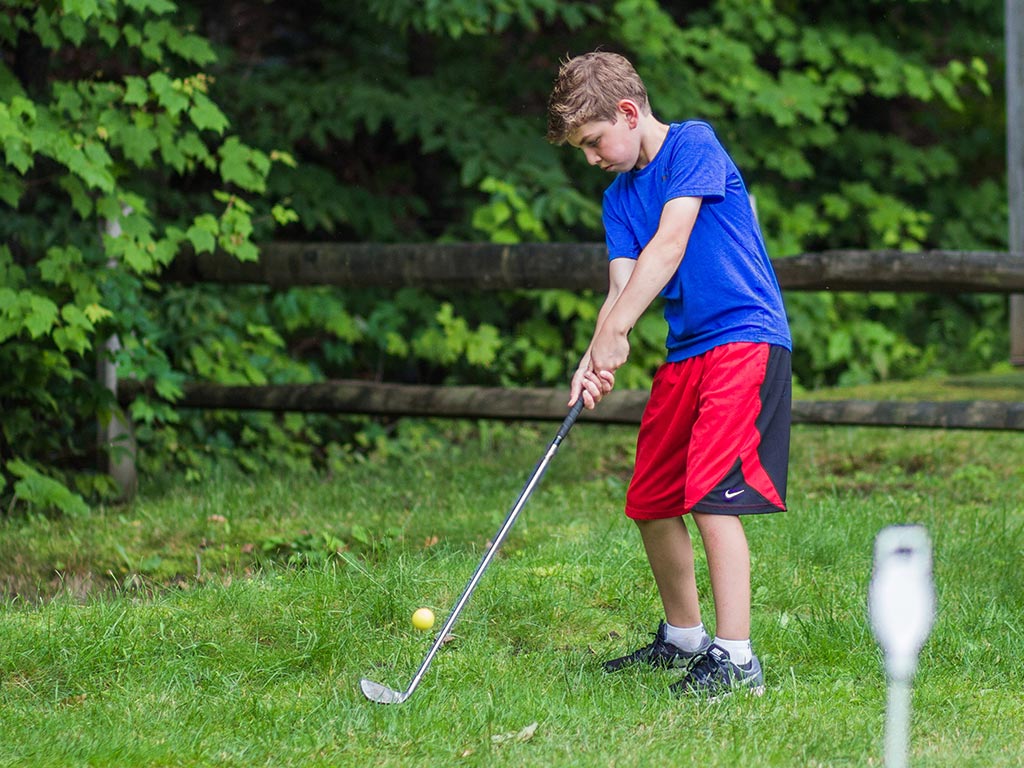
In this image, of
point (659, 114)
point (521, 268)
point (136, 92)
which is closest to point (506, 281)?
point (521, 268)

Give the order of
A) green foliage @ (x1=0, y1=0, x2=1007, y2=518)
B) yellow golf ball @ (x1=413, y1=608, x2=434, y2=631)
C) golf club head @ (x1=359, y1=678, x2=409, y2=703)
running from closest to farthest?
golf club head @ (x1=359, y1=678, x2=409, y2=703), yellow golf ball @ (x1=413, y1=608, x2=434, y2=631), green foliage @ (x1=0, y1=0, x2=1007, y2=518)

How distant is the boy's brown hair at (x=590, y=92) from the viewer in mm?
3439

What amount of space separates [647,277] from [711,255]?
0.60 feet

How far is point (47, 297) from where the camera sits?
5.75 meters

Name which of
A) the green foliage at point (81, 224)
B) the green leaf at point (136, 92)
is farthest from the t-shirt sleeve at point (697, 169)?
the green leaf at point (136, 92)

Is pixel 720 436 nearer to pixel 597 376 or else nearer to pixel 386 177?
pixel 597 376

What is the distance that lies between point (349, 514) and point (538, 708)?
91.0 inches

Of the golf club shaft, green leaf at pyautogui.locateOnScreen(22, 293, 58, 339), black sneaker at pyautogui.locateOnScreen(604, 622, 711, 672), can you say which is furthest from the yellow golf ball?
green leaf at pyautogui.locateOnScreen(22, 293, 58, 339)

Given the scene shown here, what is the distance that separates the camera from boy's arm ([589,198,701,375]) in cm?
345

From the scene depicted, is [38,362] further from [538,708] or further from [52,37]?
[538,708]

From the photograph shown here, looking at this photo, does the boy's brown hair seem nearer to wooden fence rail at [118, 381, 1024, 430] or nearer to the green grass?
the green grass

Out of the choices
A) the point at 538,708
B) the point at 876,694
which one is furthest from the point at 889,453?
the point at 538,708

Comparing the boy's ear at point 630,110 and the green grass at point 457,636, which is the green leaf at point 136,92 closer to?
the green grass at point 457,636

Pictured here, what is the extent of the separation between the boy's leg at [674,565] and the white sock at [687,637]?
0.04ft
